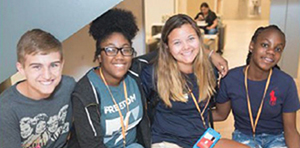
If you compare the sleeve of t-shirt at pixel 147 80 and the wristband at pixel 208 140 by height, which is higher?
the sleeve of t-shirt at pixel 147 80

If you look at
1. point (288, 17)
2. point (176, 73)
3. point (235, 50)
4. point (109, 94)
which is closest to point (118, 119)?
point (109, 94)

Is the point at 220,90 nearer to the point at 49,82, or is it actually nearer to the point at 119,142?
the point at 119,142

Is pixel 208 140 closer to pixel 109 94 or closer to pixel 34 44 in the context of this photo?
pixel 109 94

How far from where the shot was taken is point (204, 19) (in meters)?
7.70

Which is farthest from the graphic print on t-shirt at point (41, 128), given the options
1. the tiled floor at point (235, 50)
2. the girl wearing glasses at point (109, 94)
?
the tiled floor at point (235, 50)

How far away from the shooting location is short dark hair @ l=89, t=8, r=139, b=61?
176cm

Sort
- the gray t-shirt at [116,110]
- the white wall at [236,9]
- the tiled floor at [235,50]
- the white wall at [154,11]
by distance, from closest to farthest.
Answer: the gray t-shirt at [116,110], the tiled floor at [235,50], the white wall at [154,11], the white wall at [236,9]

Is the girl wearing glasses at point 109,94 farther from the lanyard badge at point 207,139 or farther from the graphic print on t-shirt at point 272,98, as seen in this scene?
the graphic print on t-shirt at point 272,98

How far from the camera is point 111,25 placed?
177cm

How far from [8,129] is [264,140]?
5.16 feet

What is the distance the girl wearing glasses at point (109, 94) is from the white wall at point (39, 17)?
0.13 meters

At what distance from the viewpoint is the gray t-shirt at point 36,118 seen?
154cm

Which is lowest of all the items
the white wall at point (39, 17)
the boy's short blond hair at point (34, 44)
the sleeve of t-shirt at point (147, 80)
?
the sleeve of t-shirt at point (147, 80)

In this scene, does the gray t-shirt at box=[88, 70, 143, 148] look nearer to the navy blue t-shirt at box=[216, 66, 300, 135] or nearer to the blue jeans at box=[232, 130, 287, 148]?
the navy blue t-shirt at box=[216, 66, 300, 135]
